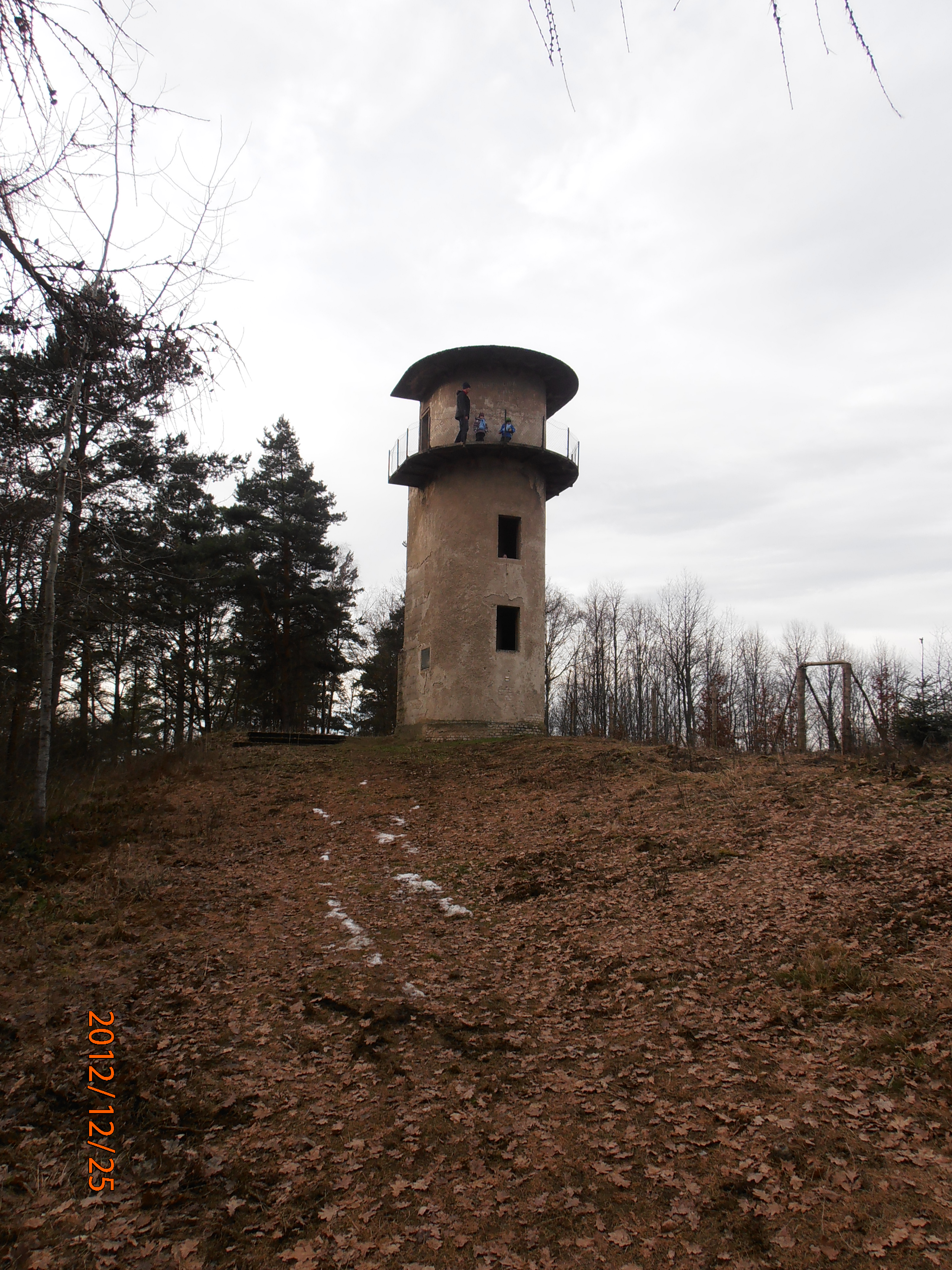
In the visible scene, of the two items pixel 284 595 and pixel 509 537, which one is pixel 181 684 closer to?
pixel 284 595

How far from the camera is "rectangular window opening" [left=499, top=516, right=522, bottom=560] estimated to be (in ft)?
73.5

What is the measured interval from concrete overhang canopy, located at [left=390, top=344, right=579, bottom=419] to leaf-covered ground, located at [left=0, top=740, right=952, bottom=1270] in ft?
49.7

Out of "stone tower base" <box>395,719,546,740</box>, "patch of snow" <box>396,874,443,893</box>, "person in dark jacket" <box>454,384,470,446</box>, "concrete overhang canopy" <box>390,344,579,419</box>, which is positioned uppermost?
"concrete overhang canopy" <box>390,344,579,419</box>

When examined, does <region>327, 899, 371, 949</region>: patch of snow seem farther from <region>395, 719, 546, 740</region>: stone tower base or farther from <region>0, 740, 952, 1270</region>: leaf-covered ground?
<region>395, 719, 546, 740</region>: stone tower base

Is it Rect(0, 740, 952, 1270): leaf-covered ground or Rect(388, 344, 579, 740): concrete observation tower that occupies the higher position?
Rect(388, 344, 579, 740): concrete observation tower

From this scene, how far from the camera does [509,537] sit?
76.8 feet

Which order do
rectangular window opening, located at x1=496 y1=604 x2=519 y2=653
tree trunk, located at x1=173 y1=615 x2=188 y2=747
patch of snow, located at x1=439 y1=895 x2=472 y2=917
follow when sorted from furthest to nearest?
tree trunk, located at x1=173 y1=615 x2=188 y2=747 < rectangular window opening, located at x1=496 y1=604 x2=519 y2=653 < patch of snow, located at x1=439 y1=895 x2=472 y2=917

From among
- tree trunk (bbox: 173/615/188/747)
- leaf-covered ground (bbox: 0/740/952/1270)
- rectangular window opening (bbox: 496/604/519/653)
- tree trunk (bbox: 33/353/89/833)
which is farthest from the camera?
tree trunk (bbox: 173/615/188/747)

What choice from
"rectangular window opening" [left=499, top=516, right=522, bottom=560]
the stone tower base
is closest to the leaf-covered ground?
the stone tower base

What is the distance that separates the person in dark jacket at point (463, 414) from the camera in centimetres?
2170

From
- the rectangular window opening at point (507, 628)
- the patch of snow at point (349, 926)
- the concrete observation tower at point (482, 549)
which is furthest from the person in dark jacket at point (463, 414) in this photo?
the patch of snow at point (349, 926)

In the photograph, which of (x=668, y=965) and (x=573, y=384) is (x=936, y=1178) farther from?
(x=573, y=384)

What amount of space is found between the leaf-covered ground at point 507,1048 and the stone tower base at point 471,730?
9617 millimetres

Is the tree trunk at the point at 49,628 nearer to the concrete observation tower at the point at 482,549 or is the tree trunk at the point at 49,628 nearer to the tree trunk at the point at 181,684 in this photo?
the concrete observation tower at the point at 482,549
